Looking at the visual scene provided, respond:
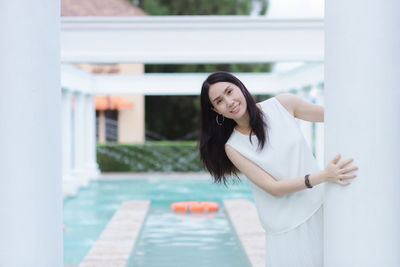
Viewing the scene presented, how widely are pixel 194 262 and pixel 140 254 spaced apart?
86cm

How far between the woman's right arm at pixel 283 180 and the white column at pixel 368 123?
44mm

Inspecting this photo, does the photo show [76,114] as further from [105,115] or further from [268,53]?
[105,115]

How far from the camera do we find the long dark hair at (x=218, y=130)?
2.61 m

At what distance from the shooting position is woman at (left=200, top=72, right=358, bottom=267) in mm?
2588

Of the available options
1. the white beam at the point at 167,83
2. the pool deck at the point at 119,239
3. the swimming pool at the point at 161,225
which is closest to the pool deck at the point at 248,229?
the swimming pool at the point at 161,225

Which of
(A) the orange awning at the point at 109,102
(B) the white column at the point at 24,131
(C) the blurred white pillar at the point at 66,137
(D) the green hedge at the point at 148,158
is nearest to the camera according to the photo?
(B) the white column at the point at 24,131

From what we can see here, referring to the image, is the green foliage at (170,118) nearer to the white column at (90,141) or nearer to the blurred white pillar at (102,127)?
the blurred white pillar at (102,127)

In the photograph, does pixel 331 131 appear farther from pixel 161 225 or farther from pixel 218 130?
pixel 161 225

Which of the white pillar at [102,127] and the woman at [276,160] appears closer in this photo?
the woman at [276,160]

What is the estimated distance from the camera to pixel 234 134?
8.97ft

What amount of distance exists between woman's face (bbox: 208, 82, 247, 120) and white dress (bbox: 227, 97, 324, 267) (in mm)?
149

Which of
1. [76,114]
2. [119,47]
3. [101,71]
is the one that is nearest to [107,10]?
[101,71]

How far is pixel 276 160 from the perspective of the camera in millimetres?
2578

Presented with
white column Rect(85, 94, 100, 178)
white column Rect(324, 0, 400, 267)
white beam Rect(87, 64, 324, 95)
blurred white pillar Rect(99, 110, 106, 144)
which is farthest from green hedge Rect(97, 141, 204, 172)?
white column Rect(324, 0, 400, 267)
